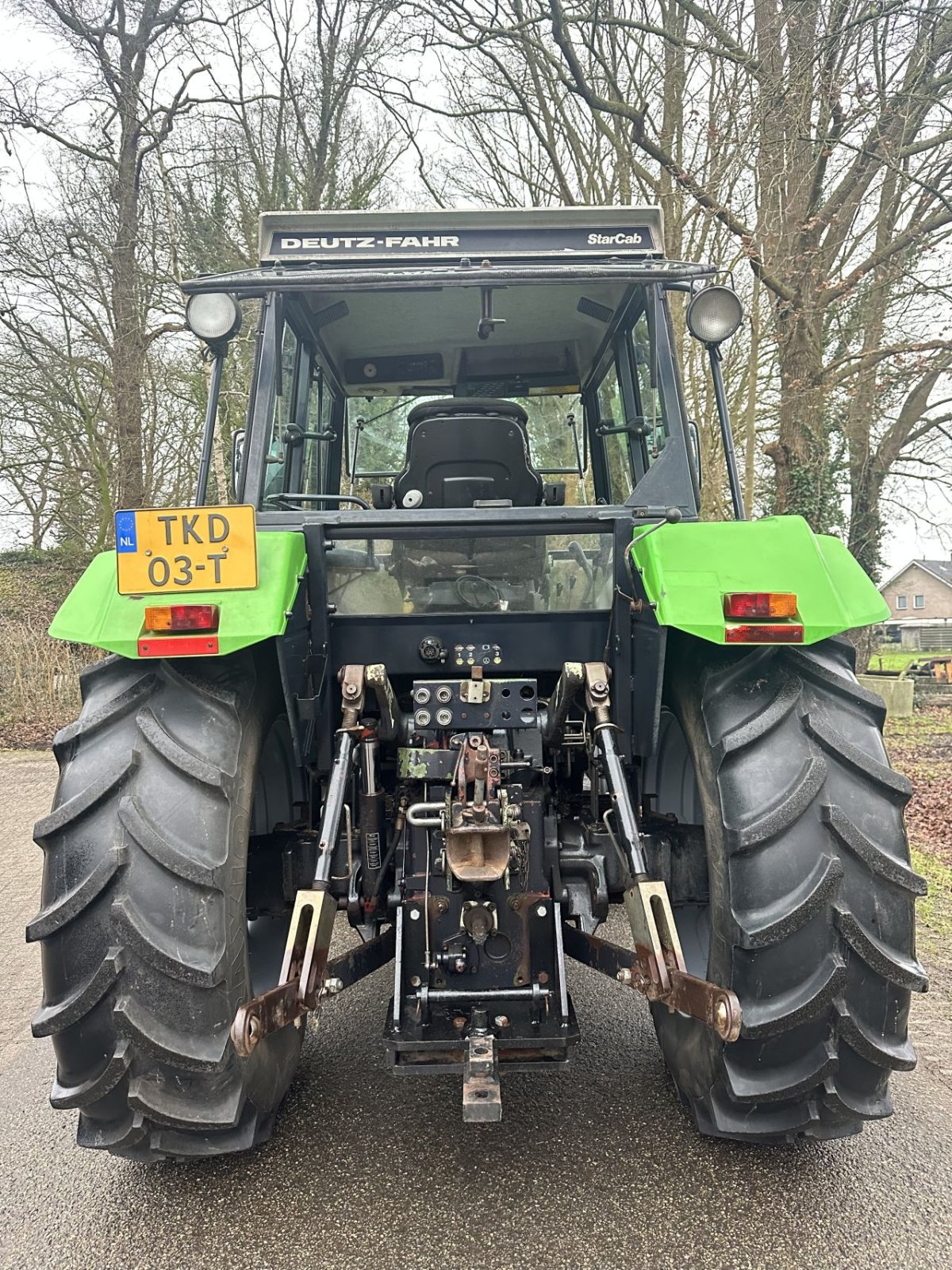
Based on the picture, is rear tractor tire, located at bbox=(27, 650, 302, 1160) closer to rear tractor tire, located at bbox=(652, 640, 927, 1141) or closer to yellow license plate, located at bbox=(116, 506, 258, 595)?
yellow license plate, located at bbox=(116, 506, 258, 595)

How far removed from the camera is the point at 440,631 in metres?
2.89

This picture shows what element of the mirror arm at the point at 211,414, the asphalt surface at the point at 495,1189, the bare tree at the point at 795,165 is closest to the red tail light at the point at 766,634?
the asphalt surface at the point at 495,1189

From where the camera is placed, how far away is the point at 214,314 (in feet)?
10.9

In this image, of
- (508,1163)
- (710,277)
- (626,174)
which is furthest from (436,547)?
(626,174)

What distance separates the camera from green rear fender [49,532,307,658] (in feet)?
7.68

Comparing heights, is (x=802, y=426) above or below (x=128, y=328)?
below

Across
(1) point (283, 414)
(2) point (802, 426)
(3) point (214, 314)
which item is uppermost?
(2) point (802, 426)

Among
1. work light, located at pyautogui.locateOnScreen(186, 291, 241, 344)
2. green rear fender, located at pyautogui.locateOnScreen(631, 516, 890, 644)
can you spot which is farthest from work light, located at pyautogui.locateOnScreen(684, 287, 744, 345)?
work light, located at pyautogui.locateOnScreen(186, 291, 241, 344)

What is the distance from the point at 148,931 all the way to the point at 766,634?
165 cm

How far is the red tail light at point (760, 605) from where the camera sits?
2.33 meters

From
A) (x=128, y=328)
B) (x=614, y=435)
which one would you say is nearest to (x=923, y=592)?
(x=128, y=328)

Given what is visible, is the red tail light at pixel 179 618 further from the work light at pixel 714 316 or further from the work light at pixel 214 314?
the work light at pixel 714 316

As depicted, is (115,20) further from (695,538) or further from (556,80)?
(695,538)

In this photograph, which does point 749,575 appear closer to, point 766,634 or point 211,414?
point 766,634
